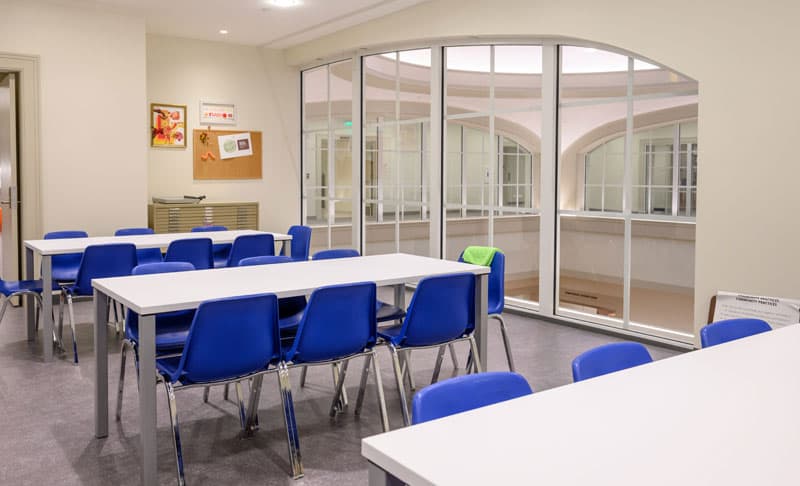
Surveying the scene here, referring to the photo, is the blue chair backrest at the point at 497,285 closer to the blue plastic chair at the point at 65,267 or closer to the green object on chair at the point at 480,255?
the green object on chair at the point at 480,255

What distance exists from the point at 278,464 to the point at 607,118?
4543mm

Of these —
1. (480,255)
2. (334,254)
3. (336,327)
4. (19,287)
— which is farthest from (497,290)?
(19,287)

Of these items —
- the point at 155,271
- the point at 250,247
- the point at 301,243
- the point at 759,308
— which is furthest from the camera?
the point at 301,243

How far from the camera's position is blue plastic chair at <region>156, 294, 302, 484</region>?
304cm

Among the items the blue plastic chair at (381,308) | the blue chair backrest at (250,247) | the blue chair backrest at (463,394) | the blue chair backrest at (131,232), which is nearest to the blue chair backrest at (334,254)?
the blue plastic chair at (381,308)

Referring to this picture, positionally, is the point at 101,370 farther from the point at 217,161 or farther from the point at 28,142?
the point at 217,161

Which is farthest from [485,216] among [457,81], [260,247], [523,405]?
[523,405]

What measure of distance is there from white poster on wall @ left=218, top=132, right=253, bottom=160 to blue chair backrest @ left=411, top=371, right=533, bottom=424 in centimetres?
823

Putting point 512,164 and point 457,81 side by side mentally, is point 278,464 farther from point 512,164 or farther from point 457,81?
point 457,81

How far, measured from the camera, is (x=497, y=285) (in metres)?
4.82

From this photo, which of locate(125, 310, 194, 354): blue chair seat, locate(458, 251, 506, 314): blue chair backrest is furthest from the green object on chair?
locate(125, 310, 194, 354): blue chair seat

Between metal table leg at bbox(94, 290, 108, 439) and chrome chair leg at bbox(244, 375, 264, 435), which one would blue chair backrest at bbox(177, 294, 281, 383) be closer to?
chrome chair leg at bbox(244, 375, 264, 435)

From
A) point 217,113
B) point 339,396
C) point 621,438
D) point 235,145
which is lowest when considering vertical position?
point 339,396

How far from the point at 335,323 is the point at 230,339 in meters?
0.55
